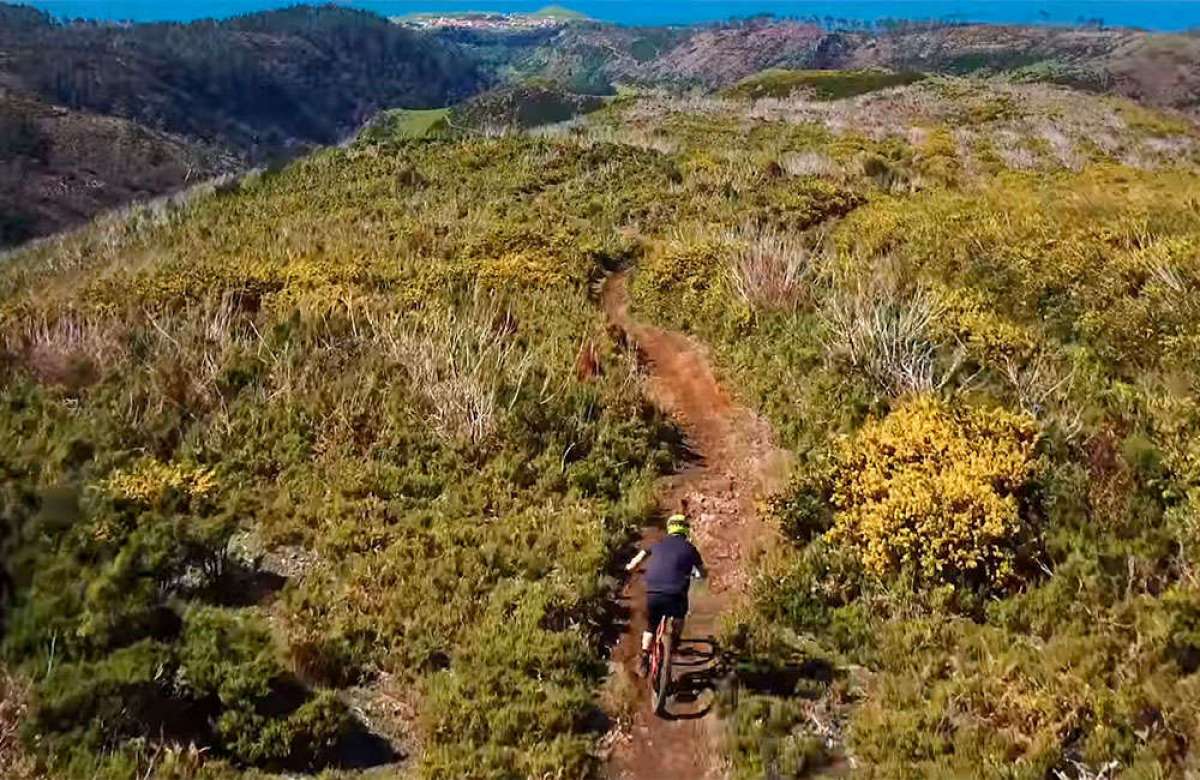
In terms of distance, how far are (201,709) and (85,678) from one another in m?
0.73

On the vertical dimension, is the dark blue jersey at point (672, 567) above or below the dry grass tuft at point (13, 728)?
above

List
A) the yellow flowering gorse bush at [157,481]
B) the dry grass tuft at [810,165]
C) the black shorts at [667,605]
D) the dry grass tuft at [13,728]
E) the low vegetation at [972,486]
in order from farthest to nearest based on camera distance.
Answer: the dry grass tuft at [810,165] → the yellow flowering gorse bush at [157,481] → the black shorts at [667,605] → the low vegetation at [972,486] → the dry grass tuft at [13,728]

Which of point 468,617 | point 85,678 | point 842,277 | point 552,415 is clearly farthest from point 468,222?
point 85,678

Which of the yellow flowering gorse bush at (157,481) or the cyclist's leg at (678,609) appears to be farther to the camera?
the yellow flowering gorse bush at (157,481)

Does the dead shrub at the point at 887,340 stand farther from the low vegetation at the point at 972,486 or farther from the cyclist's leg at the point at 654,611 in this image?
the cyclist's leg at the point at 654,611

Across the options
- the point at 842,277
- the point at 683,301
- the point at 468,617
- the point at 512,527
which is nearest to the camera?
the point at 468,617

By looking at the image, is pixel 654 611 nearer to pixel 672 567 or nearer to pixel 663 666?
pixel 672 567

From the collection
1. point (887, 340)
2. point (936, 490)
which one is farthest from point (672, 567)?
point (887, 340)

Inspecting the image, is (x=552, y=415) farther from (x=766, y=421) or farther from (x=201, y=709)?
(x=201, y=709)

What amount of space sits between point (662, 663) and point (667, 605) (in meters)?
0.43

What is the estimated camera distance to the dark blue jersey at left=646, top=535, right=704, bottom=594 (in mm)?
7223

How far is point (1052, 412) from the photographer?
9672 mm

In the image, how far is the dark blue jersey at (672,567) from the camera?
7.22 meters

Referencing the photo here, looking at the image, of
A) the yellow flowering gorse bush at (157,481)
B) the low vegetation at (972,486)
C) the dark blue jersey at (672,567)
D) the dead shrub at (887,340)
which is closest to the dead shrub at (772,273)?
the low vegetation at (972,486)
